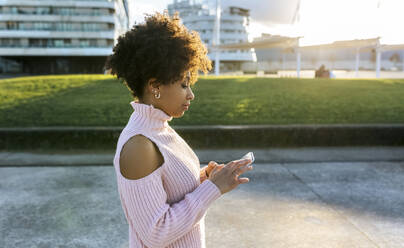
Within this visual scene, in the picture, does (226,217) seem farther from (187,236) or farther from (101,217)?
(187,236)

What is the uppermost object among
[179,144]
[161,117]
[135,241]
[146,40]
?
[146,40]

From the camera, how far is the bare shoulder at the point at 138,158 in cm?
140

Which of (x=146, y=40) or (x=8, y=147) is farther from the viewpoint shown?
(x=8, y=147)

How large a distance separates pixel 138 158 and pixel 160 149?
0.36 ft

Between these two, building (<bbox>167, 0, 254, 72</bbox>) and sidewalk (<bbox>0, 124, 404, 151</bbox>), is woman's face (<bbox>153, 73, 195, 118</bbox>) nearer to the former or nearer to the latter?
sidewalk (<bbox>0, 124, 404, 151</bbox>)

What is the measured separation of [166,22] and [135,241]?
984 millimetres

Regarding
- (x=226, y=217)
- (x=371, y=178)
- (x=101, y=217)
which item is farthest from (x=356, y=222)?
(x=101, y=217)

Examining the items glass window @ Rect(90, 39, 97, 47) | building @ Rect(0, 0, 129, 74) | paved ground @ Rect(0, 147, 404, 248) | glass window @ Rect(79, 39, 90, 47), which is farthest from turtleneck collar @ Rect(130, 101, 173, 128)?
glass window @ Rect(79, 39, 90, 47)

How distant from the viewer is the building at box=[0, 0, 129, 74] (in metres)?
66.9

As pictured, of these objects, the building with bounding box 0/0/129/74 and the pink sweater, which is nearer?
the pink sweater

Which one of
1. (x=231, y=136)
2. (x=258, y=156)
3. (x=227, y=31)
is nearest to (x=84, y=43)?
(x=227, y=31)

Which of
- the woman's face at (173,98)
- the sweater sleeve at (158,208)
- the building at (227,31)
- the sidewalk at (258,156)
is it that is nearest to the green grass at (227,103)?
the sidewalk at (258,156)

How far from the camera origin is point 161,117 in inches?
61.7

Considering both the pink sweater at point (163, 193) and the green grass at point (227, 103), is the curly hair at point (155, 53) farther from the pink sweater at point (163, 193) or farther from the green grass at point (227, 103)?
the green grass at point (227, 103)
